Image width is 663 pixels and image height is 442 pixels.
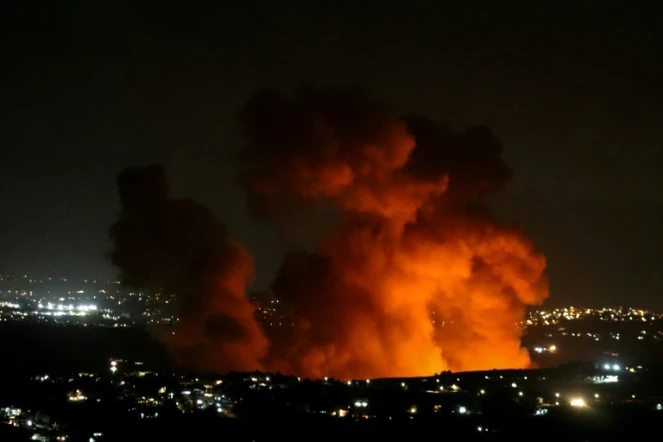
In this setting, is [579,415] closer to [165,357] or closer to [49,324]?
[165,357]

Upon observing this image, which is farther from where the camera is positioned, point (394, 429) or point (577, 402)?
point (577, 402)

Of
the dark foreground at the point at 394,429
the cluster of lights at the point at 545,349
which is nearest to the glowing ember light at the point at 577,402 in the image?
the dark foreground at the point at 394,429

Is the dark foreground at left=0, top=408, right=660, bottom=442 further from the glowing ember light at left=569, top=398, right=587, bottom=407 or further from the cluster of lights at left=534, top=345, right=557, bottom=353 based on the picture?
the cluster of lights at left=534, top=345, right=557, bottom=353

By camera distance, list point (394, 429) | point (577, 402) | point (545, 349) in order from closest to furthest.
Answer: point (394, 429) → point (577, 402) → point (545, 349)

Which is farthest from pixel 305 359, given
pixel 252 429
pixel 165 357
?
pixel 165 357

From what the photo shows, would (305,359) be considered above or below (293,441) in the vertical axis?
above

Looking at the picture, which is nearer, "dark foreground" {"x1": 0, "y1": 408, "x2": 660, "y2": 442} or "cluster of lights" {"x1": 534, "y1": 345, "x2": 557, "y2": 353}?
"dark foreground" {"x1": 0, "y1": 408, "x2": 660, "y2": 442}

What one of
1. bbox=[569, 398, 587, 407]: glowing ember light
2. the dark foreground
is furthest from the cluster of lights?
the dark foreground

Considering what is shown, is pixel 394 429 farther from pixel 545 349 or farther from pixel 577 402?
pixel 545 349

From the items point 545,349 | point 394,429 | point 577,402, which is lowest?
point 394,429

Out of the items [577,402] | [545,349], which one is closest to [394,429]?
[577,402]

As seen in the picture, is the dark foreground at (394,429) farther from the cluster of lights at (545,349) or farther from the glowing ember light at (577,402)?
the cluster of lights at (545,349)
